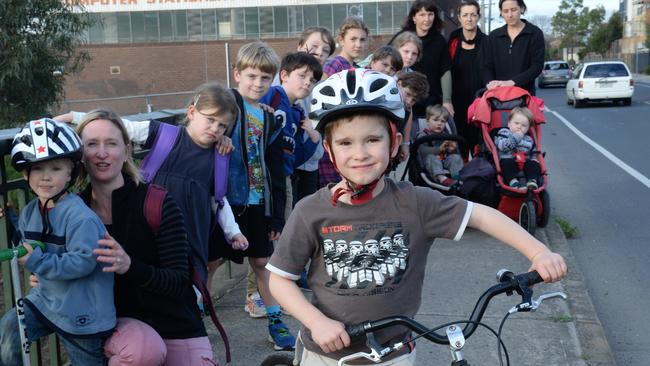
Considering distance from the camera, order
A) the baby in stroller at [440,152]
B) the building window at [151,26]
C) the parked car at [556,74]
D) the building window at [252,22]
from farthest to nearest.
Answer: the parked car at [556,74], the building window at [151,26], the building window at [252,22], the baby in stroller at [440,152]

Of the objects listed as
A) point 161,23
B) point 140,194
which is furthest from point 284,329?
point 161,23

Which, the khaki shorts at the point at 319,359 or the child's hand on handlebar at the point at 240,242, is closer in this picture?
the khaki shorts at the point at 319,359

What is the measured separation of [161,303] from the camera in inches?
135

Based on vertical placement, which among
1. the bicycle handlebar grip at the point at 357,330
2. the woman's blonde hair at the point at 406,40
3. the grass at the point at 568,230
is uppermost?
the woman's blonde hair at the point at 406,40

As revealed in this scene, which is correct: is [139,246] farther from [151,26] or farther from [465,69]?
[151,26]

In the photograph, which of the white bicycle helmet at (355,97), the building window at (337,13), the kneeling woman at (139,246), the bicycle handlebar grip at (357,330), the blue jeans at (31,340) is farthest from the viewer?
the building window at (337,13)

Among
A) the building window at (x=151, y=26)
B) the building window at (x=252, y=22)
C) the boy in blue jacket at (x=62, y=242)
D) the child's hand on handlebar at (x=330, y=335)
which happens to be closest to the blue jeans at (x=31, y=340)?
the boy in blue jacket at (x=62, y=242)

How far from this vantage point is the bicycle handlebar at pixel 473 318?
2.45 meters

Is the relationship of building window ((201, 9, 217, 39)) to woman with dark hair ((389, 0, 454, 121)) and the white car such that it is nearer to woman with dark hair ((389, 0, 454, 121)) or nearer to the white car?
the white car

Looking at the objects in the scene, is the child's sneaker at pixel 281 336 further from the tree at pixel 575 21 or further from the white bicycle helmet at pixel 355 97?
the tree at pixel 575 21

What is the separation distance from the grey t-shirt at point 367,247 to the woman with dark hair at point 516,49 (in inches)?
244

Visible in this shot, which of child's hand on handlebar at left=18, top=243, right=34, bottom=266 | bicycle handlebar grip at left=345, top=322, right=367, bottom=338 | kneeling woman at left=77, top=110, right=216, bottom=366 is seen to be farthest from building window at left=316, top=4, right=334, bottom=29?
bicycle handlebar grip at left=345, top=322, right=367, bottom=338

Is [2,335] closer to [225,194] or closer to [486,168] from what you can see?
[225,194]

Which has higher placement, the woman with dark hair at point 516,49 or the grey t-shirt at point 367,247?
the woman with dark hair at point 516,49
